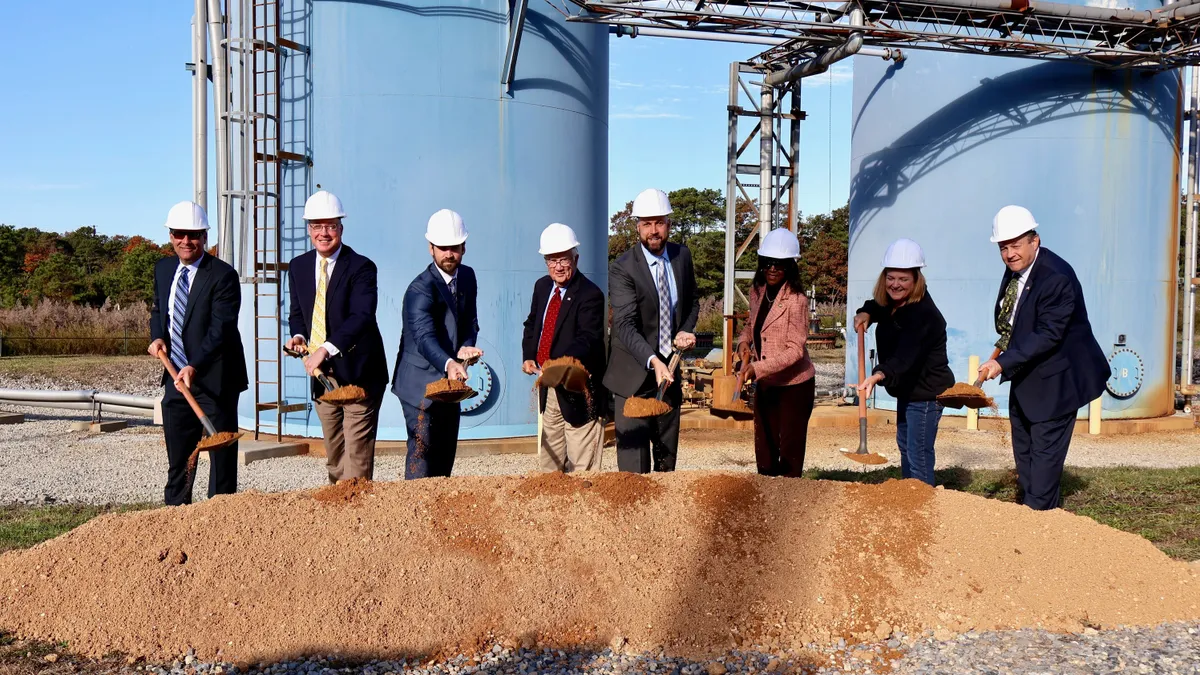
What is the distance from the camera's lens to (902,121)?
13156 mm

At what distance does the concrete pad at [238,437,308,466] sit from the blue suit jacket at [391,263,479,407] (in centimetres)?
434

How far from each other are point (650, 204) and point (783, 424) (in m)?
1.54

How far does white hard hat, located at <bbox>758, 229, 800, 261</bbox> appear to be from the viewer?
18.8 feet

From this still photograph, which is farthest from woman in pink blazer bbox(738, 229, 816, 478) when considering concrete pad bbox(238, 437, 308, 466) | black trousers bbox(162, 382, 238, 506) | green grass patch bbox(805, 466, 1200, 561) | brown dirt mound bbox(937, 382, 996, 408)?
concrete pad bbox(238, 437, 308, 466)

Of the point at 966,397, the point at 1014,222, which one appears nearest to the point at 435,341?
the point at 966,397

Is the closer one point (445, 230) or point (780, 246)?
point (445, 230)

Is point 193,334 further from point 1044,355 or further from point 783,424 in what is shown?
point 1044,355

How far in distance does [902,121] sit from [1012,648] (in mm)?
10441

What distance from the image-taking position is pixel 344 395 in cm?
538

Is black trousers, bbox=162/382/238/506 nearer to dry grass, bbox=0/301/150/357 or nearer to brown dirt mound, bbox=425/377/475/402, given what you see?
brown dirt mound, bbox=425/377/475/402

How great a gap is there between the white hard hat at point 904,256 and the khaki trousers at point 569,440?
6.67 feet

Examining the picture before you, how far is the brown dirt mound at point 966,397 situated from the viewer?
5410 millimetres

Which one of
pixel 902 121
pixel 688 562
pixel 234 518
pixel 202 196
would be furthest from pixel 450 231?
pixel 902 121

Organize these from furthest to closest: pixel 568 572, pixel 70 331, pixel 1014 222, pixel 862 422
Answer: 1. pixel 70 331
2. pixel 862 422
3. pixel 1014 222
4. pixel 568 572
